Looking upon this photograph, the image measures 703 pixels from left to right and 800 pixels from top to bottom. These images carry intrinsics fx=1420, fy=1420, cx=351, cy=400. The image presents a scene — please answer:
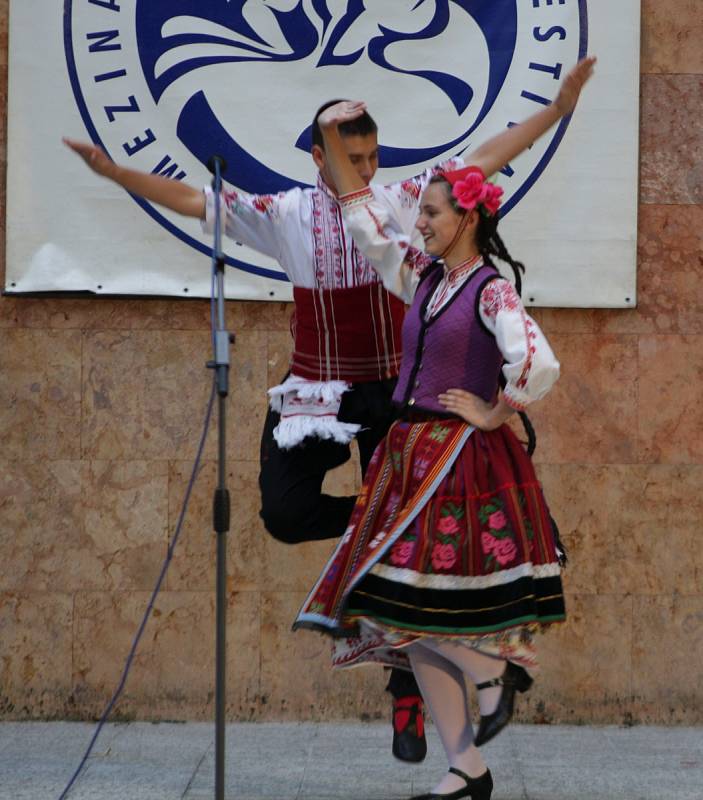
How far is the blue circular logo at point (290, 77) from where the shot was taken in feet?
18.7

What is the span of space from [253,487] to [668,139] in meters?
2.23

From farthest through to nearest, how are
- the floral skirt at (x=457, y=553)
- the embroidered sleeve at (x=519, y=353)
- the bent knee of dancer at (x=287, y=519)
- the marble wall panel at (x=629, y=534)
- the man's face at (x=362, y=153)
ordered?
the marble wall panel at (x=629, y=534) < the bent knee of dancer at (x=287, y=519) < the man's face at (x=362, y=153) < the floral skirt at (x=457, y=553) < the embroidered sleeve at (x=519, y=353)

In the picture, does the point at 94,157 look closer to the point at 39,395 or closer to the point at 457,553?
the point at 457,553

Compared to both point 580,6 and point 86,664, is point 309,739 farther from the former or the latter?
point 580,6

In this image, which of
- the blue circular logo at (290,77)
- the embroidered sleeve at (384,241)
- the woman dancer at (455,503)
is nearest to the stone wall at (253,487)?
the blue circular logo at (290,77)

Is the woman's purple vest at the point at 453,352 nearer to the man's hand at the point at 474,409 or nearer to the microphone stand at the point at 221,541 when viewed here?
the man's hand at the point at 474,409

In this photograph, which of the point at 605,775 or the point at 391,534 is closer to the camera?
the point at 391,534

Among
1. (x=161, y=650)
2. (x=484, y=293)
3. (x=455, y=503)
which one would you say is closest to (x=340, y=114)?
(x=484, y=293)

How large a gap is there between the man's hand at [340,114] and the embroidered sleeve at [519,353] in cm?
68

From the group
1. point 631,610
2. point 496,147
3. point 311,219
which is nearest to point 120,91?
point 311,219

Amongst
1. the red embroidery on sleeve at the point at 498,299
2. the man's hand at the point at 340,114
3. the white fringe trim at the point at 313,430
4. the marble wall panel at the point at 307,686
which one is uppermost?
the man's hand at the point at 340,114

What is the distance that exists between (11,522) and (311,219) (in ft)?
7.04

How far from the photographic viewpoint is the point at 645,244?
19.2ft

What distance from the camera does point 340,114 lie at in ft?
13.6
